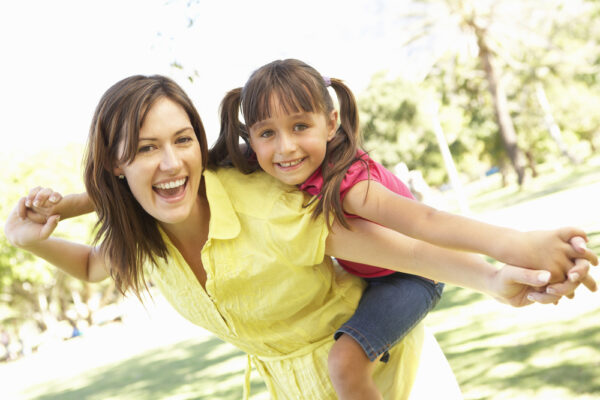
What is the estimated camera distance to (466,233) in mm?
2232

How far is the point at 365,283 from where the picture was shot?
124 inches

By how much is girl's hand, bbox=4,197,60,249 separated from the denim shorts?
134 cm

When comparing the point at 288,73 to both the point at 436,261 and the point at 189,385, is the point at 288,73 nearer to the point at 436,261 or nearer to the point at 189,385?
the point at 436,261

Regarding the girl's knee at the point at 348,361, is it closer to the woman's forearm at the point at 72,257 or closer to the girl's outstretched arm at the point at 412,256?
the girl's outstretched arm at the point at 412,256

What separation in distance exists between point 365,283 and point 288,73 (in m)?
1.05

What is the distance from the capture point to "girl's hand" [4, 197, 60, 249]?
291 centimetres

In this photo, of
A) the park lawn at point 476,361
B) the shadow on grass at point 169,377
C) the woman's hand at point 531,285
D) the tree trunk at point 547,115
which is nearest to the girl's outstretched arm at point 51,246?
the woman's hand at point 531,285

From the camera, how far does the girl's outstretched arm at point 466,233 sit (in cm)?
203

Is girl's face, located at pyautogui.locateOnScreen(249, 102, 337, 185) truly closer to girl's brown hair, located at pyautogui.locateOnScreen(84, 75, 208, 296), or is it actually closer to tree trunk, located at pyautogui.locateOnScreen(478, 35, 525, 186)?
girl's brown hair, located at pyautogui.locateOnScreen(84, 75, 208, 296)

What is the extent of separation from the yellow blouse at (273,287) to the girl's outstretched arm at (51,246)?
0.47 metres

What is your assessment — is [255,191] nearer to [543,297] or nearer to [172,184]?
[172,184]

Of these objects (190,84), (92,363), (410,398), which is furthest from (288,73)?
(92,363)

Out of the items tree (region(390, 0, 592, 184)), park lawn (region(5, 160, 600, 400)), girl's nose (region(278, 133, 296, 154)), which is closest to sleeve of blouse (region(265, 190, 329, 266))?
girl's nose (region(278, 133, 296, 154))

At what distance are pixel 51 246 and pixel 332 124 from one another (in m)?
1.44
